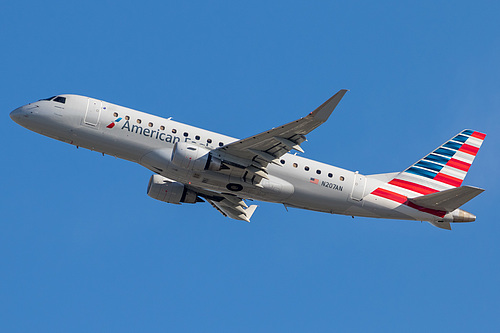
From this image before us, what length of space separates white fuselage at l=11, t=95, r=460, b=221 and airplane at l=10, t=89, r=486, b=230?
0.06 meters

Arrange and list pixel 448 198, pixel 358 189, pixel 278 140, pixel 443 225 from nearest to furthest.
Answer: pixel 278 140
pixel 448 198
pixel 358 189
pixel 443 225

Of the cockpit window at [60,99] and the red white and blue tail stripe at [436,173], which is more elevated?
the red white and blue tail stripe at [436,173]

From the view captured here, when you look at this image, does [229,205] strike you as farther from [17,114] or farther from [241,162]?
[17,114]

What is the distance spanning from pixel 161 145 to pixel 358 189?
12.6m

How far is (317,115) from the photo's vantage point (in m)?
36.6

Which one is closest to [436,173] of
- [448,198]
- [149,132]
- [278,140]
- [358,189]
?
[448,198]

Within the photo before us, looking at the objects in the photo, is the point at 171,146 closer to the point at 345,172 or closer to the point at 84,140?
the point at 84,140

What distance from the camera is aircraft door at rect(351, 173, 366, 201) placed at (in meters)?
43.8

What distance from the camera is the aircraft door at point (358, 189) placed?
144ft

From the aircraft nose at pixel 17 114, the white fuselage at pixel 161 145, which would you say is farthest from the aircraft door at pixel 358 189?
the aircraft nose at pixel 17 114

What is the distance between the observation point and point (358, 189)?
4394cm

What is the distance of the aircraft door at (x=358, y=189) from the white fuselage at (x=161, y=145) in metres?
0.06

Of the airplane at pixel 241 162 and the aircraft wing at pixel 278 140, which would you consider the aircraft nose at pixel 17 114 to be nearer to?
the airplane at pixel 241 162

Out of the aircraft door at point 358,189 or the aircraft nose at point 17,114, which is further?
the aircraft door at point 358,189
